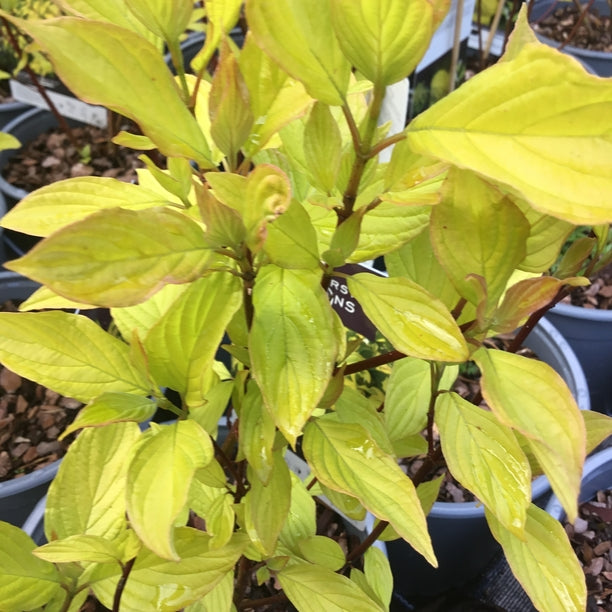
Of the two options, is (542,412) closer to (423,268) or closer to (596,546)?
(423,268)

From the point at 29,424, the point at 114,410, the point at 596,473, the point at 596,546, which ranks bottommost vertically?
the point at 596,546

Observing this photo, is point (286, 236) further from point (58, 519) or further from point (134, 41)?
point (58, 519)

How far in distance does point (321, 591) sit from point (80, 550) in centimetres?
26

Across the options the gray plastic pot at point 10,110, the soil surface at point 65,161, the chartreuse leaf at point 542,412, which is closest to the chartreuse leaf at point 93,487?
the chartreuse leaf at point 542,412

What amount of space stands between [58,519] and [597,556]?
933 mm

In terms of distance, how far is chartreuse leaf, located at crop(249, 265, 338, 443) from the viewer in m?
0.41

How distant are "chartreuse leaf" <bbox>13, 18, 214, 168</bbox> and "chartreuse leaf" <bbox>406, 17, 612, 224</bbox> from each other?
0.58 feet

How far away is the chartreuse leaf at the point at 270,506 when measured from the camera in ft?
1.78

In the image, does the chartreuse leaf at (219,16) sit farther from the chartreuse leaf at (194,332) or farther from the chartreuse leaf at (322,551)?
the chartreuse leaf at (322,551)

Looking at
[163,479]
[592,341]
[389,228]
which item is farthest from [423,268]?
[592,341]

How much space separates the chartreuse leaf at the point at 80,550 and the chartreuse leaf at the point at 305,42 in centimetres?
40

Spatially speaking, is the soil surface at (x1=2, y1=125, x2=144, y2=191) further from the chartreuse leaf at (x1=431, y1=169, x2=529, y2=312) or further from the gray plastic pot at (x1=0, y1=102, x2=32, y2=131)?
the chartreuse leaf at (x1=431, y1=169, x2=529, y2=312)

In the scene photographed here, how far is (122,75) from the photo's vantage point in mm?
392

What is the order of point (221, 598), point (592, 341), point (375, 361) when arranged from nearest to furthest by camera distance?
point (375, 361) < point (221, 598) < point (592, 341)
